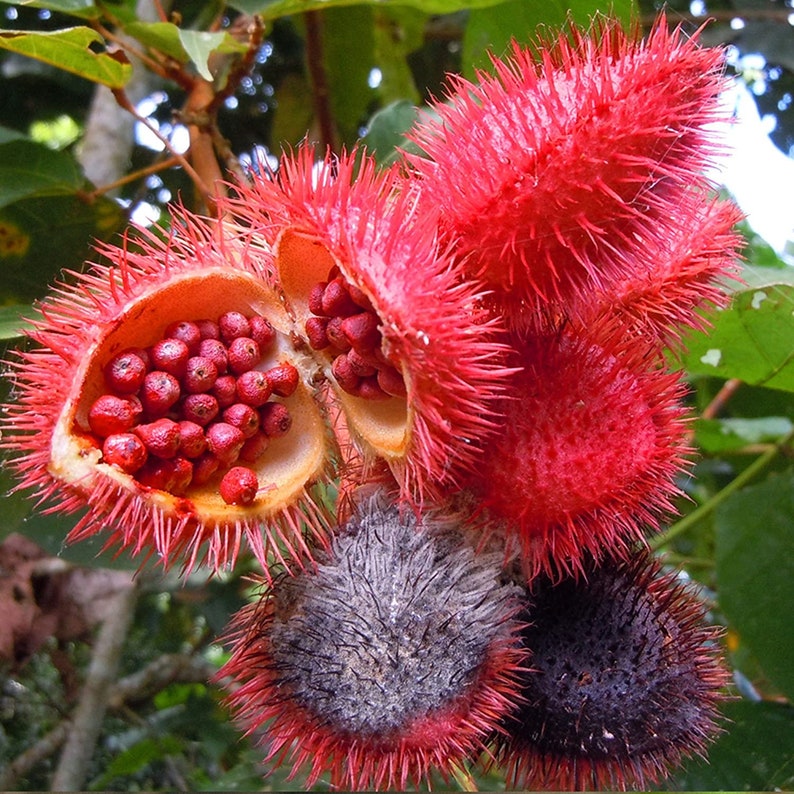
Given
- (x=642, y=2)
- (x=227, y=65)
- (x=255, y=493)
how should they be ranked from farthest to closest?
(x=642, y=2) → (x=227, y=65) → (x=255, y=493)

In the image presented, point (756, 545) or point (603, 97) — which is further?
point (756, 545)

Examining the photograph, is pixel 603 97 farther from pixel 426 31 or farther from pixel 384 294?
pixel 426 31

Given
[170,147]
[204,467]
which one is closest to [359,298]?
[204,467]

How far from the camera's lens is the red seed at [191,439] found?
1026 millimetres

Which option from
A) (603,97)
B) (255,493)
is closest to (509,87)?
(603,97)

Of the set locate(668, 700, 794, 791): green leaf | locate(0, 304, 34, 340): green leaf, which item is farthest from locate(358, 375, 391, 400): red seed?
locate(668, 700, 794, 791): green leaf

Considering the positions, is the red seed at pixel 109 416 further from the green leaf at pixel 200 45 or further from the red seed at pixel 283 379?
the green leaf at pixel 200 45

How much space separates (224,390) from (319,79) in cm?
126

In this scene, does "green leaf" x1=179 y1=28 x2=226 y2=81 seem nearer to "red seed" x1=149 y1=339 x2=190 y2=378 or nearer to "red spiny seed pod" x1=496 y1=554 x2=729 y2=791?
"red seed" x1=149 y1=339 x2=190 y2=378

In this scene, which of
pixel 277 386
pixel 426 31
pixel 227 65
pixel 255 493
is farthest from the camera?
pixel 426 31

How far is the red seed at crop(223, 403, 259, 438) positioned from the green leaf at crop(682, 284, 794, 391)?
3.04 feet

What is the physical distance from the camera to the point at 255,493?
103 cm

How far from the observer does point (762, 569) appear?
6.06 feet

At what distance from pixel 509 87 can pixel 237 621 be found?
754 millimetres
